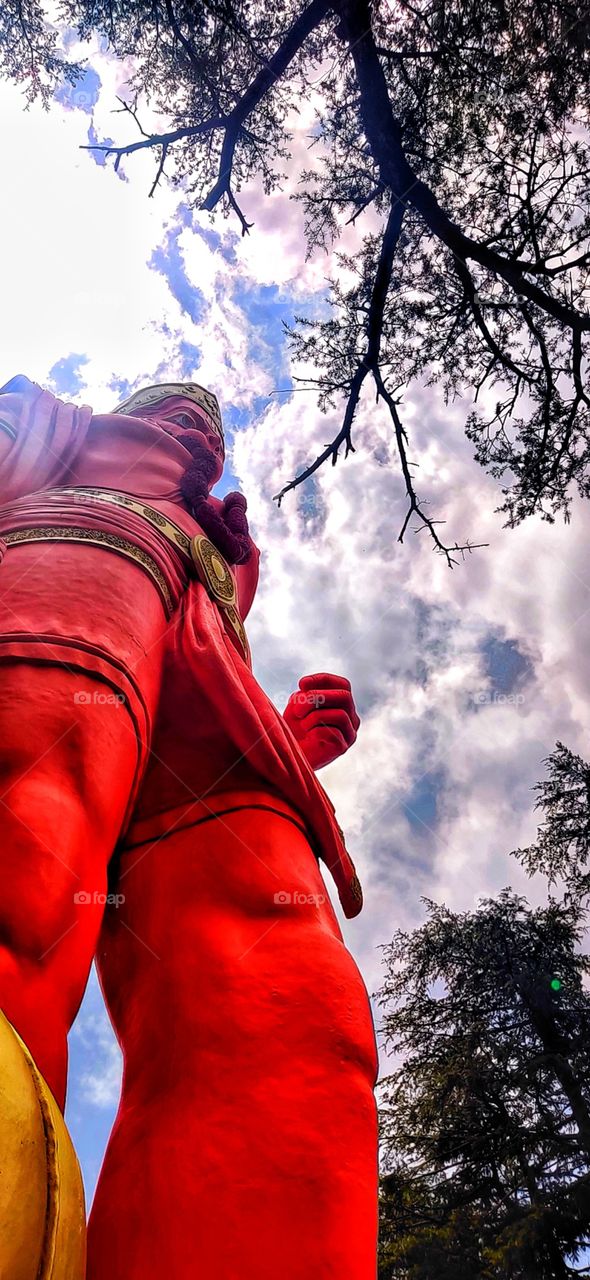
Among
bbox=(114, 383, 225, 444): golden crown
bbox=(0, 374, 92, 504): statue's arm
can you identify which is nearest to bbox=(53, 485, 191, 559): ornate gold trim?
bbox=(0, 374, 92, 504): statue's arm

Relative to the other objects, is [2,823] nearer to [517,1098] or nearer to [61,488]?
[61,488]

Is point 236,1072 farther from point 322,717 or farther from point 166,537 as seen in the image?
point 166,537

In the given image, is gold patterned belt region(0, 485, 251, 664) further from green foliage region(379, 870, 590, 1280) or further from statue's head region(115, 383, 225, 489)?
green foliage region(379, 870, 590, 1280)

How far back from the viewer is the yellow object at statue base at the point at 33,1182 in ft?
3.18

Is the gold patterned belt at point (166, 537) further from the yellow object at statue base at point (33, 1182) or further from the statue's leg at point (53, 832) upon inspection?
the yellow object at statue base at point (33, 1182)

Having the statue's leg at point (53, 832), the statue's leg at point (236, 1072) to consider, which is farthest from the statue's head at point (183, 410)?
the statue's leg at point (236, 1072)

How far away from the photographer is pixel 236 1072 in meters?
1.74

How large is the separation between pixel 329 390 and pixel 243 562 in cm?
225

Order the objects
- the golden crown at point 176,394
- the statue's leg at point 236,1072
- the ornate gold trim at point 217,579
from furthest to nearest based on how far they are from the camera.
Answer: the golden crown at point 176,394, the ornate gold trim at point 217,579, the statue's leg at point 236,1072

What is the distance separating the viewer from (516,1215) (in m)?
6.43

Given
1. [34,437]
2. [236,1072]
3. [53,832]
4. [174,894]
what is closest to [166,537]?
[34,437]

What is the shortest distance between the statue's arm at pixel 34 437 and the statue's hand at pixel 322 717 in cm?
134

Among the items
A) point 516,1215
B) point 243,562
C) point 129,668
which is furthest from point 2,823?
point 516,1215

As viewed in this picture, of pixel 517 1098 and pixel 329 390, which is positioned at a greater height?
pixel 329 390
